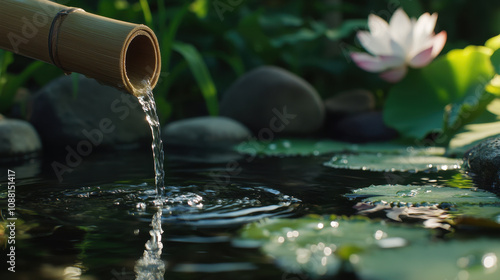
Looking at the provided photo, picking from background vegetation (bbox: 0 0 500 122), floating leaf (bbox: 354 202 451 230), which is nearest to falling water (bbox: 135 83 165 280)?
floating leaf (bbox: 354 202 451 230)

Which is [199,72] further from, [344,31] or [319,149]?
[344,31]

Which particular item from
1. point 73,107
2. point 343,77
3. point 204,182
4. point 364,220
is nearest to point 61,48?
point 204,182

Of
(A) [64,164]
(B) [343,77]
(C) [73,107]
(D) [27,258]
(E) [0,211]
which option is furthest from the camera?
(B) [343,77]

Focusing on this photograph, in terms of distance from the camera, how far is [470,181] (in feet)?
6.87

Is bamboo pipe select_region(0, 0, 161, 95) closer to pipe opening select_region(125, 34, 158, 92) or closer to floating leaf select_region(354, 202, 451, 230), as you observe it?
pipe opening select_region(125, 34, 158, 92)

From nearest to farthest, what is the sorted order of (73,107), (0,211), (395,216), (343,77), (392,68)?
(395,216), (0,211), (392,68), (73,107), (343,77)

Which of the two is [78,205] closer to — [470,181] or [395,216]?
[395,216]

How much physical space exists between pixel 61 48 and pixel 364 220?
3.14 ft

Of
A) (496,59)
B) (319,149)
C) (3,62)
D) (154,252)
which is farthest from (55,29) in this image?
(3,62)

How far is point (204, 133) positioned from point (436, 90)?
143cm

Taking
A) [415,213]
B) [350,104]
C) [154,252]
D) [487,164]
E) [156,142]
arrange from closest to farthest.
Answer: [154,252] → [415,213] → [487,164] → [156,142] → [350,104]

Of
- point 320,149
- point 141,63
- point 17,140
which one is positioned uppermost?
point 141,63

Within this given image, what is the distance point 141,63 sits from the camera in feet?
6.07

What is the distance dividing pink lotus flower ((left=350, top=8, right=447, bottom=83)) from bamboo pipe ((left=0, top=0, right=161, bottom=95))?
5.56 ft
